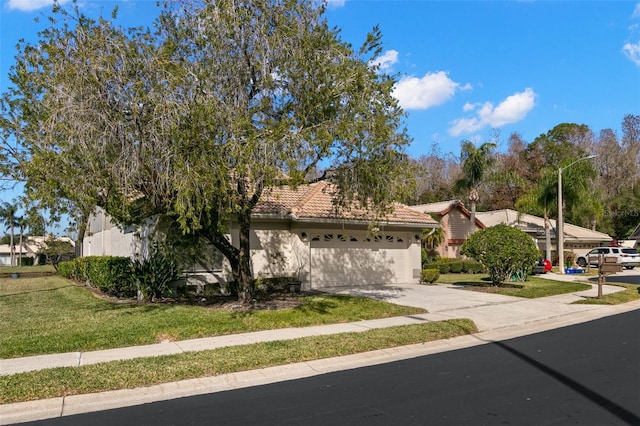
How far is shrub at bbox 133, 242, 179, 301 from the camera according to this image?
15000 mm

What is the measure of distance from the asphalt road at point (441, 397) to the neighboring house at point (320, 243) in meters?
9.20

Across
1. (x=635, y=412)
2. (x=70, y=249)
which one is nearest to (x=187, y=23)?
(x=635, y=412)

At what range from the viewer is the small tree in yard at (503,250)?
19.2m

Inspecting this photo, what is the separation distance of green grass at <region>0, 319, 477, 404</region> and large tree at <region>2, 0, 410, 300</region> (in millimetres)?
2655

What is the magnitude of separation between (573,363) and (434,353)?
227 cm

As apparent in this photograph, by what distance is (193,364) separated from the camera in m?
8.04

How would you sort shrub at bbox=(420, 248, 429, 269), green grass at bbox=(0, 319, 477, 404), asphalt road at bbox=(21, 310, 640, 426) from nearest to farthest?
1. asphalt road at bbox=(21, 310, 640, 426)
2. green grass at bbox=(0, 319, 477, 404)
3. shrub at bbox=(420, 248, 429, 269)

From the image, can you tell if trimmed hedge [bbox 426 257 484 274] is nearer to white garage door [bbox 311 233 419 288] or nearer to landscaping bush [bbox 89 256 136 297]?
white garage door [bbox 311 233 419 288]

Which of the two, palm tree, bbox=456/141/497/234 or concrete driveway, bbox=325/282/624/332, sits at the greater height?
palm tree, bbox=456/141/497/234

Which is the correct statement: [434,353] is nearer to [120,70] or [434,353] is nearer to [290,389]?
[290,389]

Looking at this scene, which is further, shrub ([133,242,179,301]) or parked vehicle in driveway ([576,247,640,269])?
parked vehicle in driveway ([576,247,640,269])

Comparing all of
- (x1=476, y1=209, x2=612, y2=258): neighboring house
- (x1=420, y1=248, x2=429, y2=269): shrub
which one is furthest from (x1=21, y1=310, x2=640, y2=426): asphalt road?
(x1=476, y1=209, x2=612, y2=258): neighboring house

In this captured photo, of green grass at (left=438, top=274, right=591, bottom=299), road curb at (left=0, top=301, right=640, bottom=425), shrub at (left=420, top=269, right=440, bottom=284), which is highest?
shrub at (left=420, top=269, right=440, bottom=284)

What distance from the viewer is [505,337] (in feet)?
36.0
